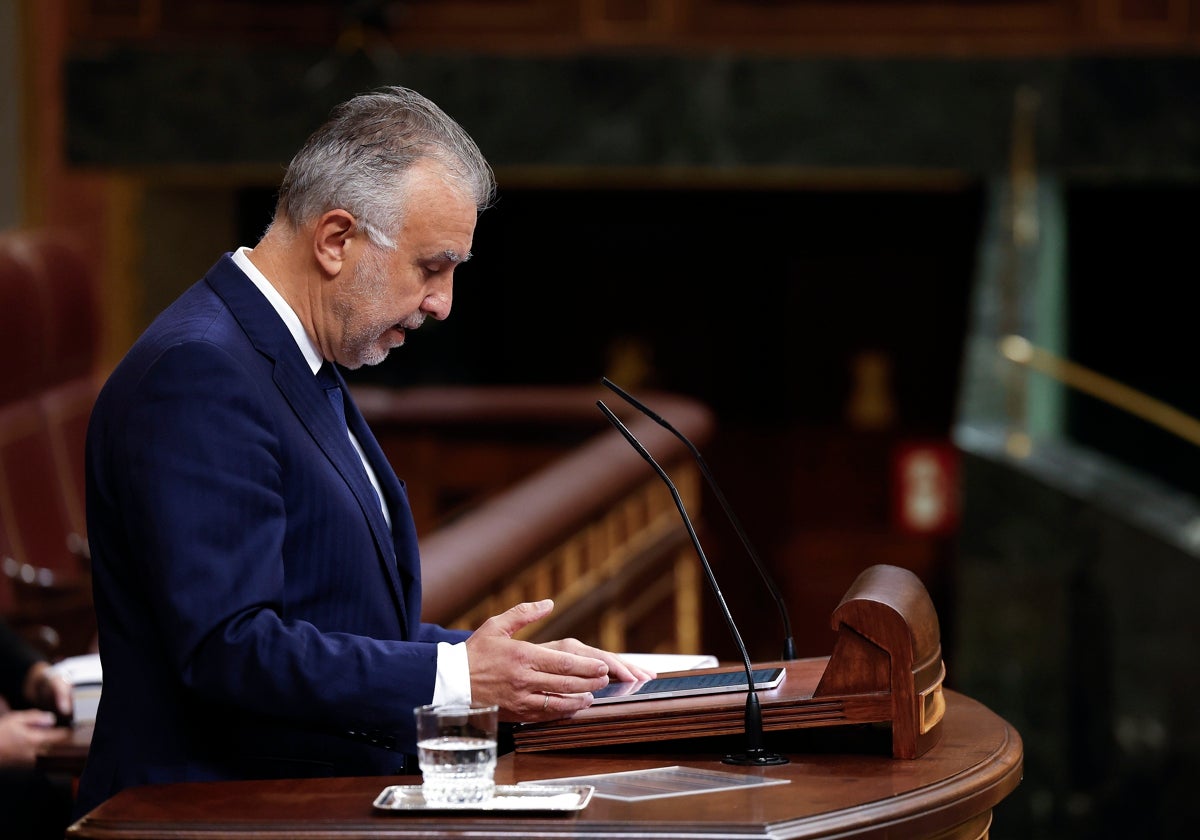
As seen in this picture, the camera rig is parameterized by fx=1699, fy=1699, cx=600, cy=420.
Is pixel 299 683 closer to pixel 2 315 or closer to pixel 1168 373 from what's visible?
pixel 2 315

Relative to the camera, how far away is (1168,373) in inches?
363

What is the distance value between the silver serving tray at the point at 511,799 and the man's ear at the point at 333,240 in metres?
0.62

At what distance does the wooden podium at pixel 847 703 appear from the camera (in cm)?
187

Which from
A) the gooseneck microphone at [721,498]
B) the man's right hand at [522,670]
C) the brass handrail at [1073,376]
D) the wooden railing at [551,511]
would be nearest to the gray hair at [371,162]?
the gooseneck microphone at [721,498]

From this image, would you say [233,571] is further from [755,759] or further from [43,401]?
[43,401]

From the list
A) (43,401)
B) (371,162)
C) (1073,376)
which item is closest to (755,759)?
(371,162)

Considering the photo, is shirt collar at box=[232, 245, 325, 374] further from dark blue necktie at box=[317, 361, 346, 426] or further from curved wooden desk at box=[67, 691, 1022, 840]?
curved wooden desk at box=[67, 691, 1022, 840]

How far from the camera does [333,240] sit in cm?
199

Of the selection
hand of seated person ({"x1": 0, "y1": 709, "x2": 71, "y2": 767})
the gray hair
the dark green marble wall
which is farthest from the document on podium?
the dark green marble wall

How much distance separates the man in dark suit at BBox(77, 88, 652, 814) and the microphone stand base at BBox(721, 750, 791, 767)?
17 cm

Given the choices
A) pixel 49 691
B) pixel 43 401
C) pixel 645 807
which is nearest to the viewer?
pixel 645 807

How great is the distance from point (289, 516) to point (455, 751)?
1.23 ft

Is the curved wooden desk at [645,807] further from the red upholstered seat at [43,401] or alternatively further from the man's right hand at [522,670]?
the red upholstered seat at [43,401]

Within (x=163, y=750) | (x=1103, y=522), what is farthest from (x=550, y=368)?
(x=163, y=750)
